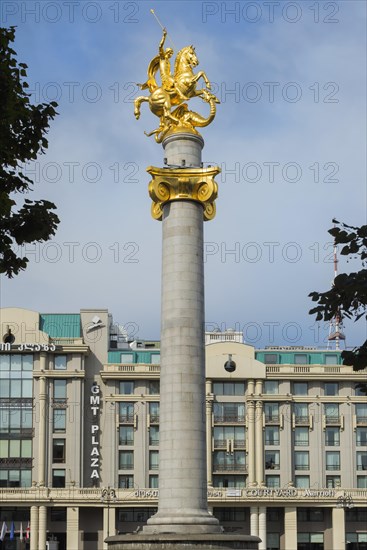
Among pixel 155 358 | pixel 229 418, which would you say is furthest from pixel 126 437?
pixel 229 418

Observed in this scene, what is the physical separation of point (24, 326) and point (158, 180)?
181 feet

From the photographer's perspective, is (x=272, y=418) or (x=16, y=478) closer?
(x=16, y=478)

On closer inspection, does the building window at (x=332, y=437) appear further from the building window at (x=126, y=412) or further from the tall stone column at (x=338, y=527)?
the building window at (x=126, y=412)

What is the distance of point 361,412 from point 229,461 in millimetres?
13312

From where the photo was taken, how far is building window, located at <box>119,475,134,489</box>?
95.7 meters

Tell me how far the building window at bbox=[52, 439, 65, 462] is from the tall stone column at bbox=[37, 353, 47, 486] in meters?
0.93

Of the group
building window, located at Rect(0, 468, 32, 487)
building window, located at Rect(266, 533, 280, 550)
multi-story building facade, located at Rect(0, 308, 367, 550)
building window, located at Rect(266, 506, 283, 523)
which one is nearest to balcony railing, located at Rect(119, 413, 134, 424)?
multi-story building facade, located at Rect(0, 308, 367, 550)

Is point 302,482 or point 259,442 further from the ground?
point 259,442

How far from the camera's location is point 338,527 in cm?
9369

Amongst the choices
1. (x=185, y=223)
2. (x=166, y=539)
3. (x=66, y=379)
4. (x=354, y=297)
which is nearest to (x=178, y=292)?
(x=185, y=223)

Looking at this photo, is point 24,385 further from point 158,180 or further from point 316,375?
point 158,180

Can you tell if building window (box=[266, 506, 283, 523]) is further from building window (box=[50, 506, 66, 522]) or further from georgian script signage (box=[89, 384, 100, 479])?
building window (box=[50, 506, 66, 522])

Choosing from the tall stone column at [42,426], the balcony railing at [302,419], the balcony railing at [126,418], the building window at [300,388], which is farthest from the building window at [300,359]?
the tall stone column at [42,426]

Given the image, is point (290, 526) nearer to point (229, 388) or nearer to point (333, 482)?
point (333, 482)
